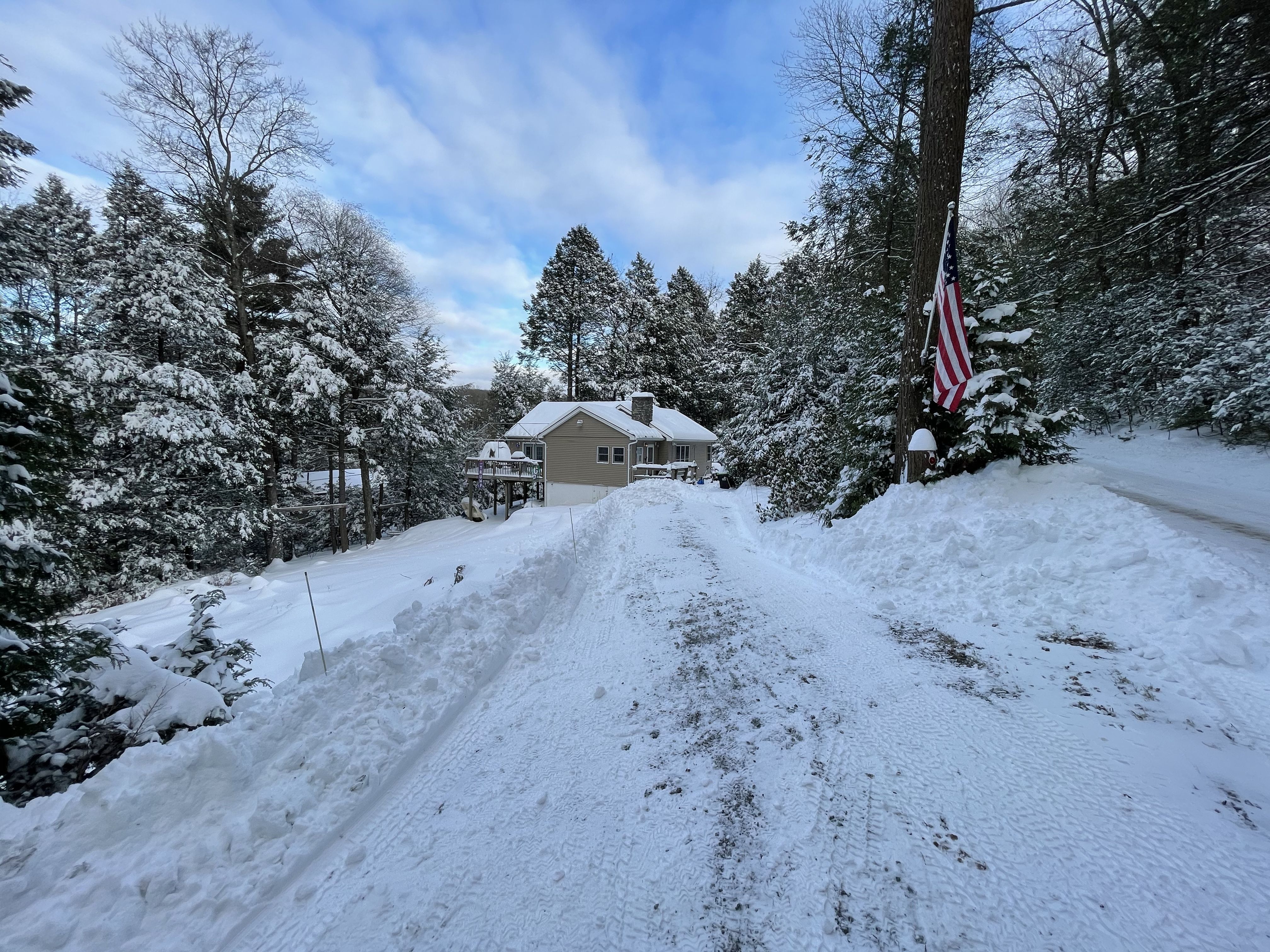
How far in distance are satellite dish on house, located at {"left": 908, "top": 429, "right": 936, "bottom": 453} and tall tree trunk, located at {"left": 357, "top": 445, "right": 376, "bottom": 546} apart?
683 inches

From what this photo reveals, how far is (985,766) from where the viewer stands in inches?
96.1

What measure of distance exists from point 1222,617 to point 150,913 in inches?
244

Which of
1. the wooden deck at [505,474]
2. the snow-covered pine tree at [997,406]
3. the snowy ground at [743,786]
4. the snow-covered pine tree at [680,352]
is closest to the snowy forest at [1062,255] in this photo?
the snow-covered pine tree at [997,406]

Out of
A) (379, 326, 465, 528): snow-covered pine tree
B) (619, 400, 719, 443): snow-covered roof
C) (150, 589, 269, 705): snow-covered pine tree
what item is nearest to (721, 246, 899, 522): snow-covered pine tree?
(619, 400, 719, 443): snow-covered roof

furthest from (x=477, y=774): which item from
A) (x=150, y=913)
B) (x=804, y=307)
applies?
(x=804, y=307)

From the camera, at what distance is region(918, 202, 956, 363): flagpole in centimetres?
534

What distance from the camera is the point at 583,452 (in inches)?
949

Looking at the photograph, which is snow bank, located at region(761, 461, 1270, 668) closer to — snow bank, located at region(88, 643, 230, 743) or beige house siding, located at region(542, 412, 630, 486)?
snow bank, located at region(88, 643, 230, 743)

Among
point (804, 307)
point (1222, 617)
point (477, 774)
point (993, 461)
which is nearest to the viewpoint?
point (477, 774)

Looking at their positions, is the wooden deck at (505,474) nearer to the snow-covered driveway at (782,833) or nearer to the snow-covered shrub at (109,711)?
the snow-covered shrub at (109,711)

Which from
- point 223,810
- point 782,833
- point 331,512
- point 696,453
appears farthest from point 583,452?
point 782,833

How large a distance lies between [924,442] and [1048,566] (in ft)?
7.28

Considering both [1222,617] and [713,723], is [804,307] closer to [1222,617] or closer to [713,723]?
[1222,617]

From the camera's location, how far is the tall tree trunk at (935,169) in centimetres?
600
